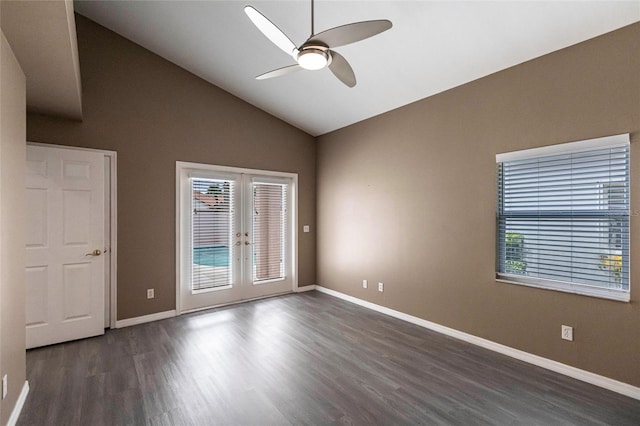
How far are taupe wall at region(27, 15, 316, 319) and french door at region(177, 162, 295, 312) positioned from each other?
18 centimetres

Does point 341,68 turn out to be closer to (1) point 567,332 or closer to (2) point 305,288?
(1) point 567,332

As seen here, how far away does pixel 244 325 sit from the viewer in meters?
3.93

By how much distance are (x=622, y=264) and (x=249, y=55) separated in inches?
168

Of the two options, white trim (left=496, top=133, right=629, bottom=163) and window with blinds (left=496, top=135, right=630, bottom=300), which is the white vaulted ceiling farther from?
window with blinds (left=496, top=135, right=630, bottom=300)

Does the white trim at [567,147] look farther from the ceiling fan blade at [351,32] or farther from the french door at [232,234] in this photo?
the french door at [232,234]

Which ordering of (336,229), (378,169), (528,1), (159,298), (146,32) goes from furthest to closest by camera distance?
(336,229) < (378,169) < (159,298) < (146,32) < (528,1)

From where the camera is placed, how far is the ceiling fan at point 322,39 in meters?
1.84

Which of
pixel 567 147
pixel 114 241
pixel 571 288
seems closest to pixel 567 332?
pixel 571 288

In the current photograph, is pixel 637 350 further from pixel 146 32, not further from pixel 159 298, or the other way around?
pixel 146 32

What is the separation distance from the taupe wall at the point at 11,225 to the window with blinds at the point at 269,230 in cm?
300

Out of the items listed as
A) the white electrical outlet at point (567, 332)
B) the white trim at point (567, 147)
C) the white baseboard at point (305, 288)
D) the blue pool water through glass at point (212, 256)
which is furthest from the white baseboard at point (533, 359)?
the blue pool water through glass at point (212, 256)

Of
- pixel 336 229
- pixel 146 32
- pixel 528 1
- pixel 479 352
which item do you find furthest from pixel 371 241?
pixel 146 32

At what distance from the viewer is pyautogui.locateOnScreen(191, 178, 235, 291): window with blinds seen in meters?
4.51

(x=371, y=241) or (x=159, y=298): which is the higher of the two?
(x=371, y=241)
